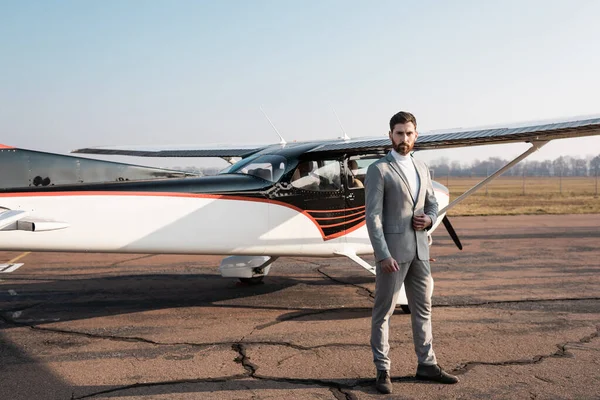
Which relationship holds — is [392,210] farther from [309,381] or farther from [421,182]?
[309,381]

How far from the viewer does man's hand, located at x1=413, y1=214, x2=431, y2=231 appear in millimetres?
4227

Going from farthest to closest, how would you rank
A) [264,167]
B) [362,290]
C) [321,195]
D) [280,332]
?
[362,290] < [321,195] < [264,167] < [280,332]

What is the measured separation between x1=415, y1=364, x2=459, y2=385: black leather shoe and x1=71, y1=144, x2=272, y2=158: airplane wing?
6095mm

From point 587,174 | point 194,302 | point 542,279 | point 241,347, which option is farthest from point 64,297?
point 587,174

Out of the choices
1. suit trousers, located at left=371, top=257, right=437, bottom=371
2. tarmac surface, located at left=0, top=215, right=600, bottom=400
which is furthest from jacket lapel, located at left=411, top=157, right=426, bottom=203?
tarmac surface, located at left=0, top=215, right=600, bottom=400

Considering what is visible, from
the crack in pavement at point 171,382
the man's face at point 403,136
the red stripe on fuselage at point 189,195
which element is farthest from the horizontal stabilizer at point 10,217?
the man's face at point 403,136

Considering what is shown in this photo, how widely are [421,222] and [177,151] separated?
7.64 metres

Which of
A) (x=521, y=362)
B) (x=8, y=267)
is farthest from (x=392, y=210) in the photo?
(x=8, y=267)

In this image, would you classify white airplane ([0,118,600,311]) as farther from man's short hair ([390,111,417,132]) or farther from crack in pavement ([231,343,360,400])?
crack in pavement ([231,343,360,400])

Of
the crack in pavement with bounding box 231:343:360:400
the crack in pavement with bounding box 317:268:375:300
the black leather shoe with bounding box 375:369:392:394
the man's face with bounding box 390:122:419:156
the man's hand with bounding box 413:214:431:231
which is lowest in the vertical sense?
the crack in pavement with bounding box 317:268:375:300

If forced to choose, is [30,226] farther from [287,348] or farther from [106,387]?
[287,348]

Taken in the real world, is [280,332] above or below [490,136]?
below

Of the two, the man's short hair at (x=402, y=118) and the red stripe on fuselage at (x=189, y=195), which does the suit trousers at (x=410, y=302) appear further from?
the red stripe on fuselage at (x=189, y=195)

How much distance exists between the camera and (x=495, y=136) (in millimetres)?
6191
